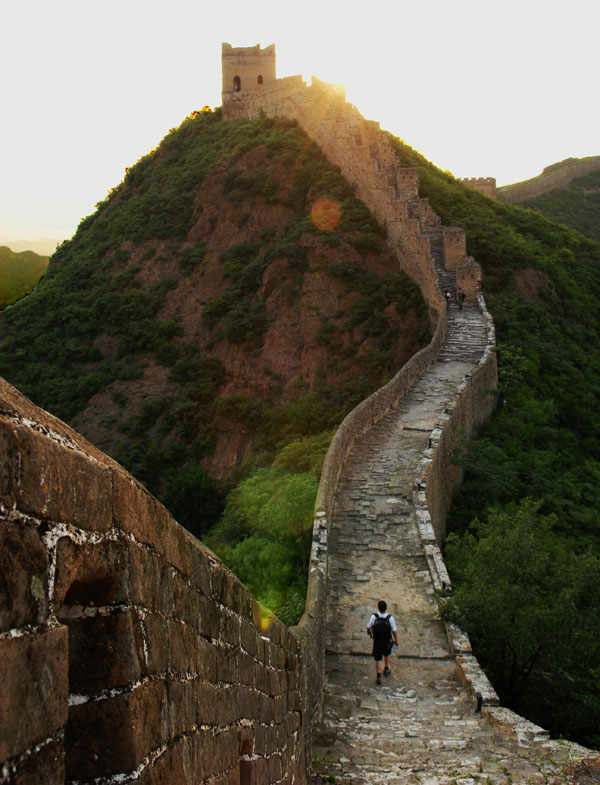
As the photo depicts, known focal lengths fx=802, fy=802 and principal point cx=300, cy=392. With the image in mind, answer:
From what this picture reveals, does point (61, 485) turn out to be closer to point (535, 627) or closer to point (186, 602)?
point (186, 602)

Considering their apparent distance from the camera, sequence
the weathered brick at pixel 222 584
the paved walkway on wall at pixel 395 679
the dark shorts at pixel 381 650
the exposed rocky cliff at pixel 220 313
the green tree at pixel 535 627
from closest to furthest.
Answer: the weathered brick at pixel 222 584 → the paved walkway on wall at pixel 395 679 → the dark shorts at pixel 381 650 → the green tree at pixel 535 627 → the exposed rocky cliff at pixel 220 313

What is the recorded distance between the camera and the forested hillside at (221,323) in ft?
93.4

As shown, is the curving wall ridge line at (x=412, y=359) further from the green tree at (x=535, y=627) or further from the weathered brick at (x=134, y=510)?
the weathered brick at (x=134, y=510)

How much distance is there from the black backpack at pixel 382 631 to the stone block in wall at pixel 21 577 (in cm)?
794

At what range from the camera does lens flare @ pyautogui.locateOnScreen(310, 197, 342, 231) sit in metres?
33.4

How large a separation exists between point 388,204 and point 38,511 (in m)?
30.3

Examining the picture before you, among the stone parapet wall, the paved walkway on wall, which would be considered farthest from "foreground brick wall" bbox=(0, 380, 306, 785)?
the stone parapet wall

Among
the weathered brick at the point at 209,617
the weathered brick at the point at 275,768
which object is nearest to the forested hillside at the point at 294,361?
the weathered brick at the point at 275,768

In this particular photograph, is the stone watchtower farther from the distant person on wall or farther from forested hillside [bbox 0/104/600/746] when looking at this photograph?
the distant person on wall

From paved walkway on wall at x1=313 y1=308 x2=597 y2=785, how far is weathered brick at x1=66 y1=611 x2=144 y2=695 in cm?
564

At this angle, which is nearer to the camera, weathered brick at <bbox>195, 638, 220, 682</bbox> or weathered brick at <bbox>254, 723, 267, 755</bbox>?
weathered brick at <bbox>195, 638, 220, 682</bbox>

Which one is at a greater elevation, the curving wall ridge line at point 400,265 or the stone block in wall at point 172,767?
the curving wall ridge line at point 400,265

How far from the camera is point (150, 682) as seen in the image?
2.65m

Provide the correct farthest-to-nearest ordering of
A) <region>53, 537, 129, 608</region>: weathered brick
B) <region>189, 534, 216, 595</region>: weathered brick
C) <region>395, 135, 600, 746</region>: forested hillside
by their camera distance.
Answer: <region>395, 135, 600, 746</region>: forested hillside, <region>189, 534, 216, 595</region>: weathered brick, <region>53, 537, 129, 608</region>: weathered brick
